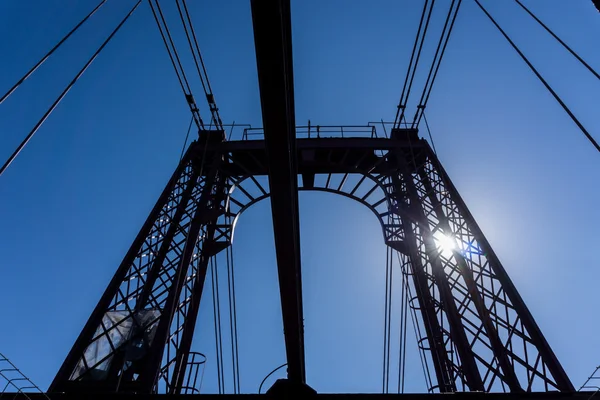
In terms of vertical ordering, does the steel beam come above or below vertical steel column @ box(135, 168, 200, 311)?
below

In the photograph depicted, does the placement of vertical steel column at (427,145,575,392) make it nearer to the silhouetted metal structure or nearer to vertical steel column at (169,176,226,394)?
the silhouetted metal structure

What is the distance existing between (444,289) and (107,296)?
6.90 m

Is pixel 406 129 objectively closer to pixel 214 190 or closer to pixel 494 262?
pixel 494 262

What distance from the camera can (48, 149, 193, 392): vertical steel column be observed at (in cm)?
624

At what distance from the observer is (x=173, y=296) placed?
7473 mm

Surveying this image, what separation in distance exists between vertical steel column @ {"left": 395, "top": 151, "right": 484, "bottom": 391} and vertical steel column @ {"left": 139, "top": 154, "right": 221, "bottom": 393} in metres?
5.05

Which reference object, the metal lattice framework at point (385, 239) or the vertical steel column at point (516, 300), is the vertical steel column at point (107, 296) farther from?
the vertical steel column at point (516, 300)

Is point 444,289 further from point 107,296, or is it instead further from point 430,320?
point 107,296

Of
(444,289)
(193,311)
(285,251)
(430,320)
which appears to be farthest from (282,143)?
(430,320)

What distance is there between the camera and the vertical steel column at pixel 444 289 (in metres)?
6.81

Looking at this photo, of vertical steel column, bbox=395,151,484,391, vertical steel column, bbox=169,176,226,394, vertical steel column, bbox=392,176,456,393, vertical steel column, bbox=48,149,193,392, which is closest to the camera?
vertical steel column, bbox=48,149,193,392

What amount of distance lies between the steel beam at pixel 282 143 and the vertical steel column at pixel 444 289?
3.29 m

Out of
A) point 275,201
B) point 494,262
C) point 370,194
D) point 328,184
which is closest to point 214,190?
point 328,184

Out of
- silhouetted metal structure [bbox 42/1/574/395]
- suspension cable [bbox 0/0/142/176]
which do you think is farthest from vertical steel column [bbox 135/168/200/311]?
suspension cable [bbox 0/0/142/176]
